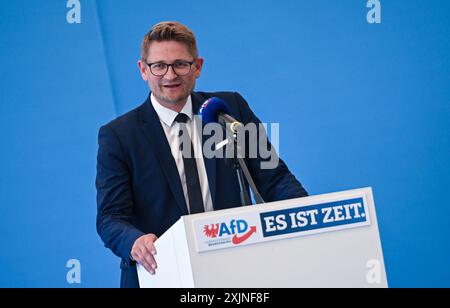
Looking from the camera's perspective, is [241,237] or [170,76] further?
[170,76]

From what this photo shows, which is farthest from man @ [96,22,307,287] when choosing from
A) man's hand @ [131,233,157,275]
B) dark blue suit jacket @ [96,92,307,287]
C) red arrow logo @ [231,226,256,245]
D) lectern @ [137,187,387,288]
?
red arrow logo @ [231,226,256,245]

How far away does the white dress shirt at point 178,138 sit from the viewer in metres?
2.14

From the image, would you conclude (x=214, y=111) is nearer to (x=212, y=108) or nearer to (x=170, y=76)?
(x=212, y=108)

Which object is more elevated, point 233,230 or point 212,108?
point 212,108

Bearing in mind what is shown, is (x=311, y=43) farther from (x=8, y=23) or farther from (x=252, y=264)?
(x=252, y=264)

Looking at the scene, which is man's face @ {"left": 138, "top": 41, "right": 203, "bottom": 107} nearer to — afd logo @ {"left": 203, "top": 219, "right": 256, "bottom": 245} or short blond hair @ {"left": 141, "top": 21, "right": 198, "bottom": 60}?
short blond hair @ {"left": 141, "top": 21, "right": 198, "bottom": 60}

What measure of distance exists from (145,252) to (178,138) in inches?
24.0

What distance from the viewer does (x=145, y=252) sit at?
167 cm

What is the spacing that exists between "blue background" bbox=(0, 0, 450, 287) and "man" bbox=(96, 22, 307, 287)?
103 cm

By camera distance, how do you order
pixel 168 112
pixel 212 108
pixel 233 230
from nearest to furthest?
1. pixel 233 230
2. pixel 212 108
3. pixel 168 112

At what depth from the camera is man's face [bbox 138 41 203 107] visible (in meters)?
2.14

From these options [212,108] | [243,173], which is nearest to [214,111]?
[212,108]
